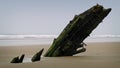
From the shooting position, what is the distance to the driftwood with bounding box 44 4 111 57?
24.1 feet

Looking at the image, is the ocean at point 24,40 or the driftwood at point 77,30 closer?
the driftwood at point 77,30

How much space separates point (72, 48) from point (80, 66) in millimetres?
2708

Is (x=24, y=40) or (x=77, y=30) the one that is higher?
(x=24, y=40)

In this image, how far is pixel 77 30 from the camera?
24.8 ft

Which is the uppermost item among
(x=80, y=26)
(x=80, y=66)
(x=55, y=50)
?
(x=80, y=26)

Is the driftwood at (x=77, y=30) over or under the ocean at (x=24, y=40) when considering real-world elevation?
under

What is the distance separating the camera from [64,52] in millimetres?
7980

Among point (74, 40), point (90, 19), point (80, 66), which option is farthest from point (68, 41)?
point (80, 66)

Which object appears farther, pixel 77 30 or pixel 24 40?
pixel 24 40

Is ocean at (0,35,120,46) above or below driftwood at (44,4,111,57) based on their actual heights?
above

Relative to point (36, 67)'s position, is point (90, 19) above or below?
above

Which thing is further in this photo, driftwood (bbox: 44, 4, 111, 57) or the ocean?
the ocean

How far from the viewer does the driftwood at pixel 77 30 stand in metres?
7.35

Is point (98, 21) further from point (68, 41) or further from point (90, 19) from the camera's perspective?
point (68, 41)
